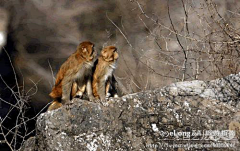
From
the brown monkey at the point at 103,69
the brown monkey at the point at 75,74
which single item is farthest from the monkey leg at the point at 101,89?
the brown monkey at the point at 75,74

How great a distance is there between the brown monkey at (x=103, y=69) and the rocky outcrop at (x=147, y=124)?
175 cm

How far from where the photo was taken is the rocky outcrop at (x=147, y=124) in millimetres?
4301

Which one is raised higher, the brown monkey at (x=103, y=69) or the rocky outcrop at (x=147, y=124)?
the brown monkey at (x=103, y=69)

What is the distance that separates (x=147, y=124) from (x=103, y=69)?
2012 mm

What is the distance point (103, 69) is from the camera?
629cm

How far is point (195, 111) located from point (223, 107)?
0.26m

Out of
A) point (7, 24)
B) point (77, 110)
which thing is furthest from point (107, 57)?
point (7, 24)

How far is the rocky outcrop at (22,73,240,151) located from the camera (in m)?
4.30

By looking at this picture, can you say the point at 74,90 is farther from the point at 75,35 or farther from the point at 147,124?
the point at 75,35

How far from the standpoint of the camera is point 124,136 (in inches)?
172

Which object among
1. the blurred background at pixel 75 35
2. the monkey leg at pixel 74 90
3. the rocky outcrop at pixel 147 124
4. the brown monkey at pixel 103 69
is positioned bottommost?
the rocky outcrop at pixel 147 124

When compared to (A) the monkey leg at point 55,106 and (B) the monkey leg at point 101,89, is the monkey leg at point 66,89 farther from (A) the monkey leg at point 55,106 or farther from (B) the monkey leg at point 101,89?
(B) the monkey leg at point 101,89

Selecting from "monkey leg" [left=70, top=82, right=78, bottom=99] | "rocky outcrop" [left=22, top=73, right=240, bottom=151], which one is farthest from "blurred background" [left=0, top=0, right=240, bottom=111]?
"rocky outcrop" [left=22, top=73, right=240, bottom=151]

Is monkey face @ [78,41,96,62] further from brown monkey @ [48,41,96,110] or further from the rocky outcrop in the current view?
the rocky outcrop
